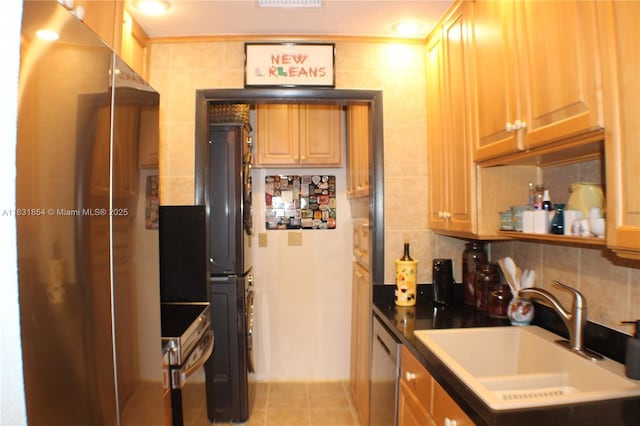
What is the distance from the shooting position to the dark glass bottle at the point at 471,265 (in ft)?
6.44

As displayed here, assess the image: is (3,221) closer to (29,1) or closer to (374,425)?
(29,1)

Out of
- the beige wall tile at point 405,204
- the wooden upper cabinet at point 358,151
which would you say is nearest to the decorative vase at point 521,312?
the beige wall tile at point 405,204

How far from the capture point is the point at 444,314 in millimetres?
1822

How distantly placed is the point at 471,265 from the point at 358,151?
1.16 metres

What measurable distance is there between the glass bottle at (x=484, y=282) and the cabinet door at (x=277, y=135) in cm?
Result: 168

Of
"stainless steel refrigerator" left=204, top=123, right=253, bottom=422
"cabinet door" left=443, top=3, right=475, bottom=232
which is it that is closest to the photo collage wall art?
"stainless steel refrigerator" left=204, top=123, right=253, bottom=422

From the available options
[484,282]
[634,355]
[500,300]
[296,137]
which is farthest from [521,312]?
[296,137]

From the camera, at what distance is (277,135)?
3.01 metres

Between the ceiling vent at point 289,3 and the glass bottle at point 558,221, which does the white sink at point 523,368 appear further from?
the ceiling vent at point 289,3

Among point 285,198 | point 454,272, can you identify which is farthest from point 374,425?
point 285,198

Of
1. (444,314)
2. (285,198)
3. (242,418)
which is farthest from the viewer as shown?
(285,198)

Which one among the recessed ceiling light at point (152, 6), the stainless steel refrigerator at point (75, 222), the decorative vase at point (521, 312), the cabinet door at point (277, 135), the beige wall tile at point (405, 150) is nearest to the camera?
the stainless steel refrigerator at point (75, 222)

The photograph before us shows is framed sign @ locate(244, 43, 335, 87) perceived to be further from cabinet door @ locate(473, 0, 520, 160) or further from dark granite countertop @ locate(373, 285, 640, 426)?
dark granite countertop @ locate(373, 285, 640, 426)

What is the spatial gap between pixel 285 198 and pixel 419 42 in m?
1.66
